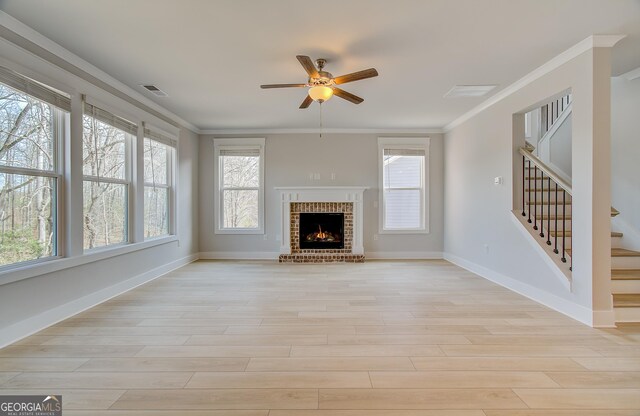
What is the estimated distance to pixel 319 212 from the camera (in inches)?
247

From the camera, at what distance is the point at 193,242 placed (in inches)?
240

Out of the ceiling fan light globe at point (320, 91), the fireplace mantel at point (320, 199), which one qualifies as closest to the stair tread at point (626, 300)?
the ceiling fan light globe at point (320, 91)

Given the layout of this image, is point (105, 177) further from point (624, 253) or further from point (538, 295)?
point (624, 253)

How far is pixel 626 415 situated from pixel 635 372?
0.62 meters

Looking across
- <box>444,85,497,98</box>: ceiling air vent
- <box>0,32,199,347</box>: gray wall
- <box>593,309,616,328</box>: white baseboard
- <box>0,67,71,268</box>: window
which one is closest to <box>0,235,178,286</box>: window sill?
<box>0,32,199,347</box>: gray wall

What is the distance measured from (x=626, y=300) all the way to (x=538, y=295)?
72 cm

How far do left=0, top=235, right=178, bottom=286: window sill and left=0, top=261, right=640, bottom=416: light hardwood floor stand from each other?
0.52 meters

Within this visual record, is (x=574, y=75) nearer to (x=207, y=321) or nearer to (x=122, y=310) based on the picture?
(x=207, y=321)

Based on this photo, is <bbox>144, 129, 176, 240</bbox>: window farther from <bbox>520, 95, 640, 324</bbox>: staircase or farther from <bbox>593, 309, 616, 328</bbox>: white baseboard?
<bbox>593, 309, 616, 328</bbox>: white baseboard

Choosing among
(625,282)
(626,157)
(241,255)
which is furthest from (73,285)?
(626,157)

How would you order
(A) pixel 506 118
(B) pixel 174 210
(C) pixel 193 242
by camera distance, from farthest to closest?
(C) pixel 193 242
(B) pixel 174 210
(A) pixel 506 118

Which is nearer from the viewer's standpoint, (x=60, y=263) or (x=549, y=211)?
(x=60, y=263)

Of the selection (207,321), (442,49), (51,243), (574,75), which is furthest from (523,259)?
(51,243)

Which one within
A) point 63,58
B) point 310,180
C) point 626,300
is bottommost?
point 626,300
